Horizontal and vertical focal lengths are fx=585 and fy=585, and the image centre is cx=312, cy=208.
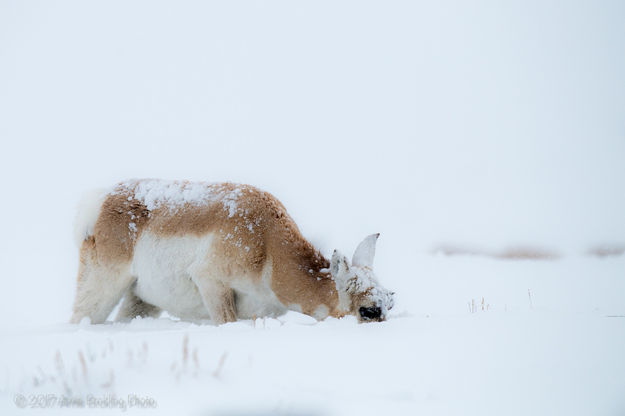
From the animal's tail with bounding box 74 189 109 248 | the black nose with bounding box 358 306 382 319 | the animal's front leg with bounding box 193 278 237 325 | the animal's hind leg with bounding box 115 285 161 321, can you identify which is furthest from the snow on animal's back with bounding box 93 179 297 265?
the black nose with bounding box 358 306 382 319

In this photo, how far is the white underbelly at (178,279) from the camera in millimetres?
6879

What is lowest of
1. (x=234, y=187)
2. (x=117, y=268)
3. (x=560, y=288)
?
(x=560, y=288)

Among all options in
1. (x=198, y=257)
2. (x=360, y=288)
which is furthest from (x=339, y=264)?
(x=198, y=257)

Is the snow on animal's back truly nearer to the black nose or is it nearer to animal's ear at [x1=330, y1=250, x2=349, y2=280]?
animal's ear at [x1=330, y1=250, x2=349, y2=280]

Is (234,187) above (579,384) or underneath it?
above

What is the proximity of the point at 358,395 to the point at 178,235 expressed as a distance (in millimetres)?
4357

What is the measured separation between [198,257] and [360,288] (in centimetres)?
209

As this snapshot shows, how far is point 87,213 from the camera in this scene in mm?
7273

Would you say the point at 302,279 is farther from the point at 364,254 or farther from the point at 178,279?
the point at 178,279

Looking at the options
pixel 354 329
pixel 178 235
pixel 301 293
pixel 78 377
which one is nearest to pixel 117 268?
pixel 178 235

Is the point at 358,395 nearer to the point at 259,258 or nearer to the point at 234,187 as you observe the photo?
the point at 259,258

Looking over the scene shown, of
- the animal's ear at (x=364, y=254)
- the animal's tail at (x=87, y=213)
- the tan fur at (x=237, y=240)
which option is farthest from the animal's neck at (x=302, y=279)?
the animal's tail at (x=87, y=213)

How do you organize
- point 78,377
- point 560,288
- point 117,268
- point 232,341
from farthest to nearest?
point 560,288 < point 117,268 < point 232,341 < point 78,377

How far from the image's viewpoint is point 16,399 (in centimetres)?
299
